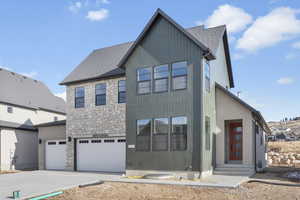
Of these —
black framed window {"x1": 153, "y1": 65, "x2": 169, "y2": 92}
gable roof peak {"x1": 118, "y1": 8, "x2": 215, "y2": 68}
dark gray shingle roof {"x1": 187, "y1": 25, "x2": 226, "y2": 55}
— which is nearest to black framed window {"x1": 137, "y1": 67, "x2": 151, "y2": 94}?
black framed window {"x1": 153, "y1": 65, "x2": 169, "y2": 92}

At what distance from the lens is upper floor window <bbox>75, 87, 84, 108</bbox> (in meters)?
19.6

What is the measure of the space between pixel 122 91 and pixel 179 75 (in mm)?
4607

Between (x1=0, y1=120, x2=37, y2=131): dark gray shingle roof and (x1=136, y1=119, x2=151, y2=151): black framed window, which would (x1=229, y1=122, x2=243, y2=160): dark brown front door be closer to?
(x1=136, y1=119, x2=151, y2=151): black framed window

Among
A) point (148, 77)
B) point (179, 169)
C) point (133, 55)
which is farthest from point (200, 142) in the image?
point (133, 55)

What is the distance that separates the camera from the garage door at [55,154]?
2069cm

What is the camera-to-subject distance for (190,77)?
47.4 feet

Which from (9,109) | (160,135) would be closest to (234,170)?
(160,135)

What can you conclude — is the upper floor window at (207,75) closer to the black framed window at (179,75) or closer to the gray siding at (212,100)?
the gray siding at (212,100)

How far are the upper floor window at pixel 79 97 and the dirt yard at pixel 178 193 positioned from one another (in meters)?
8.85

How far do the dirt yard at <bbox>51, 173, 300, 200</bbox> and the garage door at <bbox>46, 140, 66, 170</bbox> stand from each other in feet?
32.3

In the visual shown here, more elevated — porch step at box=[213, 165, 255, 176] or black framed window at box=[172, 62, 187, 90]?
black framed window at box=[172, 62, 187, 90]

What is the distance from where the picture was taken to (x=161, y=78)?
15.2 metres

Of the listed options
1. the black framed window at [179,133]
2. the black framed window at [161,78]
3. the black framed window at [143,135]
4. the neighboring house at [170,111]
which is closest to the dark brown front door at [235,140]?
the neighboring house at [170,111]

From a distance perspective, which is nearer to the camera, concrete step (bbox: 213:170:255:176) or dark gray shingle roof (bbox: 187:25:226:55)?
concrete step (bbox: 213:170:255:176)
